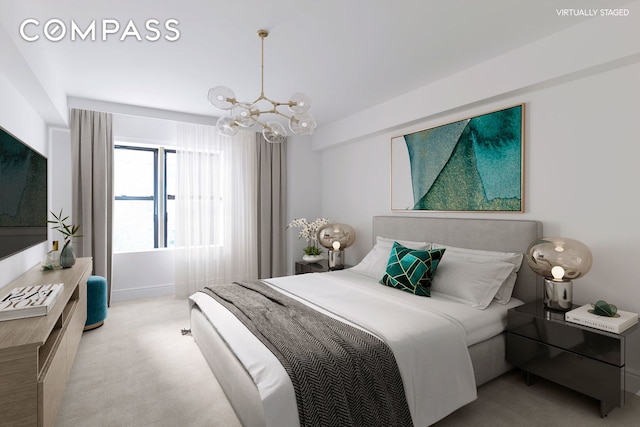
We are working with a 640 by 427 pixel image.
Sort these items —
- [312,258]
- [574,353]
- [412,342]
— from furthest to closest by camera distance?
1. [312,258]
2. [574,353]
3. [412,342]

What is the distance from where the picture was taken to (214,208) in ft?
15.7

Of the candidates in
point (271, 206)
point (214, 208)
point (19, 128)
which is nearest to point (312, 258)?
point (271, 206)

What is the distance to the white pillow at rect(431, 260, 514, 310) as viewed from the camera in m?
2.46

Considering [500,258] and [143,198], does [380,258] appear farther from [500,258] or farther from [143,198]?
[143,198]

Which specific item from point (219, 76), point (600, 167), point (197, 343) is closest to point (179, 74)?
point (219, 76)

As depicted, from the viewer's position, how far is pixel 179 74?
3168mm

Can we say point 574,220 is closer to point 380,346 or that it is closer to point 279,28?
point 380,346

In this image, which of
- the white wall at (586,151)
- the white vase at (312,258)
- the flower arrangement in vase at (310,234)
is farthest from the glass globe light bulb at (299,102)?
the white vase at (312,258)

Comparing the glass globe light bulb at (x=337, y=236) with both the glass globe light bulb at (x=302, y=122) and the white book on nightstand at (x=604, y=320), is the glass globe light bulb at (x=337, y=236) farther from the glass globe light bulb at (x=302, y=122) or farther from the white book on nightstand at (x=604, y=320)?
the white book on nightstand at (x=604, y=320)

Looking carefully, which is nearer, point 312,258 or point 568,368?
point 568,368

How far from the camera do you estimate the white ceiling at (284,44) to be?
213 cm

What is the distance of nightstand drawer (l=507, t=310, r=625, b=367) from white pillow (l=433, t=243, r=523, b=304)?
0.78 ft

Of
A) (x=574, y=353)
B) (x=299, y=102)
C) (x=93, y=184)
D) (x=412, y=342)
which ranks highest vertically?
(x=299, y=102)

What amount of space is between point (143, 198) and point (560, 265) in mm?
4946
